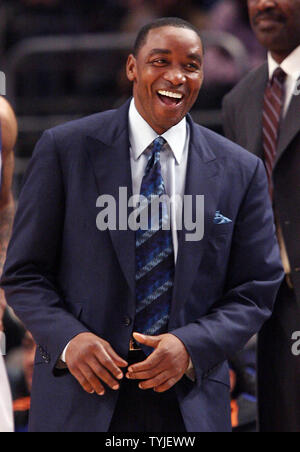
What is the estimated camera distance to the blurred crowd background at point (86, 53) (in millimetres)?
5602

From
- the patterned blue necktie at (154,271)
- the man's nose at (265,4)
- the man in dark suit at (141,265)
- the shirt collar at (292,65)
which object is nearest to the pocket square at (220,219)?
the man in dark suit at (141,265)

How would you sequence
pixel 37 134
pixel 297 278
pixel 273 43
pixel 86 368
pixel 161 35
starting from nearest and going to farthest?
pixel 86 368 → pixel 161 35 → pixel 297 278 → pixel 273 43 → pixel 37 134

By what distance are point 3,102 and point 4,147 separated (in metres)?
0.17

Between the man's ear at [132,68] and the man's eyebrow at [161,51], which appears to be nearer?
the man's eyebrow at [161,51]

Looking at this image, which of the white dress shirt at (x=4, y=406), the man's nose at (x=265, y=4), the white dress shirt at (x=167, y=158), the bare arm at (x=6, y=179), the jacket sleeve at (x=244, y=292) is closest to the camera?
the jacket sleeve at (x=244, y=292)

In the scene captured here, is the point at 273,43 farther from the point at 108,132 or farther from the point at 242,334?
the point at 242,334

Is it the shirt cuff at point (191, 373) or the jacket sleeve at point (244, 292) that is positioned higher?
the jacket sleeve at point (244, 292)

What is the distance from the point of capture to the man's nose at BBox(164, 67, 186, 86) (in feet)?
7.48

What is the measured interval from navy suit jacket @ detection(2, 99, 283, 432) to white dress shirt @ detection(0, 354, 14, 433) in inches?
15.5

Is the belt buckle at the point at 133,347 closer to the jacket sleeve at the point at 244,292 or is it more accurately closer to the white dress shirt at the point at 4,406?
the jacket sleeve at the point at 244,292

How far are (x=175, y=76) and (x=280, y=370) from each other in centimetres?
122
